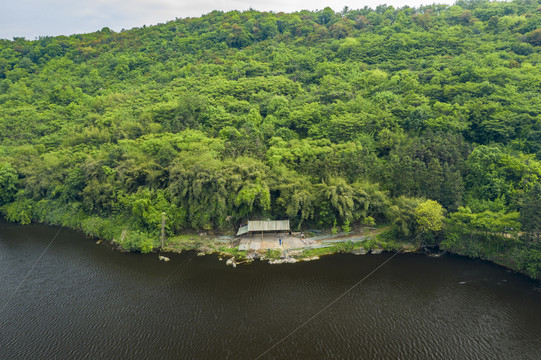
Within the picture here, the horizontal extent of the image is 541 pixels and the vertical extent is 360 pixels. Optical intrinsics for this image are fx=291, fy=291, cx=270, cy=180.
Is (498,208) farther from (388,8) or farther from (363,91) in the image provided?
(388,8)

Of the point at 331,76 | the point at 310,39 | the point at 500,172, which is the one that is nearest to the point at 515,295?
the point at 500,172

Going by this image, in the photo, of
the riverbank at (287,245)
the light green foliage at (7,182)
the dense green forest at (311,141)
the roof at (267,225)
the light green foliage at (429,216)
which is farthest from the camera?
the light green foliage at (7,182)

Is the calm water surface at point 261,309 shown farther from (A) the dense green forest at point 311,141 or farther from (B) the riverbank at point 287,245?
(A) the dense green forest at point 311,141

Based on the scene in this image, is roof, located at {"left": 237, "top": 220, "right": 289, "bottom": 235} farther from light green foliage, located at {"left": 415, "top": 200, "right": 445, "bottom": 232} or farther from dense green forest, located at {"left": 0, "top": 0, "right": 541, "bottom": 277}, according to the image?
light green foliage, located at {"left": 415, "top": 200, "right": 445, "bottom": 232}

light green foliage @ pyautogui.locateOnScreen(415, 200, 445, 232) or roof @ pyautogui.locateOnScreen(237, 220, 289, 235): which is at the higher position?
light green foliage @ pyautogui.locateOnScreen(415, 200, 445, 232)

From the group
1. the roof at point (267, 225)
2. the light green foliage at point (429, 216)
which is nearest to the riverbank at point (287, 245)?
the roof at point (267, 225)

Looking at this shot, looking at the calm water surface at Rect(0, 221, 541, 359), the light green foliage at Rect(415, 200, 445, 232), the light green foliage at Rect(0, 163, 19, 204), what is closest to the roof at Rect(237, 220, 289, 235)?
the calm water surface at Rect(0, 221, 541, 359)
